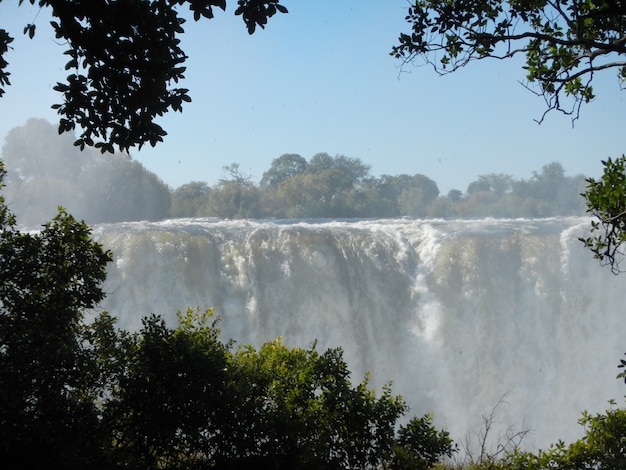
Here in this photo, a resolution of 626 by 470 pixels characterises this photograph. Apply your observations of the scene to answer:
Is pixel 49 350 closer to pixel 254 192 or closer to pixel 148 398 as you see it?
pixel 148 398

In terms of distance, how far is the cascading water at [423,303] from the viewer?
508 inches

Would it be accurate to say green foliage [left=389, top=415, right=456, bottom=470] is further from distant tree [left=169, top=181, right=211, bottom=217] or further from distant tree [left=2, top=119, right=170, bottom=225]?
distant tree [left=169, top=181, right=211, bottom=217]

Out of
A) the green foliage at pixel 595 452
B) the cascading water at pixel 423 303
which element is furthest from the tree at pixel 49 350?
the cascading water at pixel 423 303

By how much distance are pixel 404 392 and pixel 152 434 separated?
29.3 ft

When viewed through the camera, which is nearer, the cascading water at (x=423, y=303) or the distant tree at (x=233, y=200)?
the cascading water at (x=423, y=303)

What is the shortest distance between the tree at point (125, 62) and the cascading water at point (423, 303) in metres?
8.49

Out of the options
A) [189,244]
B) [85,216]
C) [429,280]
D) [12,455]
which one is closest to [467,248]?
[429,280]

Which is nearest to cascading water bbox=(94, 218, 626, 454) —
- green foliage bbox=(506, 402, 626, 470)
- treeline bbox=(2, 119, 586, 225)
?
green foliage bbox=(506, 402, 626, 470)

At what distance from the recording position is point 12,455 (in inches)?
173

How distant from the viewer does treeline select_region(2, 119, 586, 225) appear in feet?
100

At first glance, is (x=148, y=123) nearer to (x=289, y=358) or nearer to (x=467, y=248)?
(x=289, y=358)

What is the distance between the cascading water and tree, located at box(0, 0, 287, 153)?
849 cm

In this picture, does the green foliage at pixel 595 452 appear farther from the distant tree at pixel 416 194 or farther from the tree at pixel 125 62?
the distant tree at pixel 416 194

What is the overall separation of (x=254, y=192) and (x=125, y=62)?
110 ft
